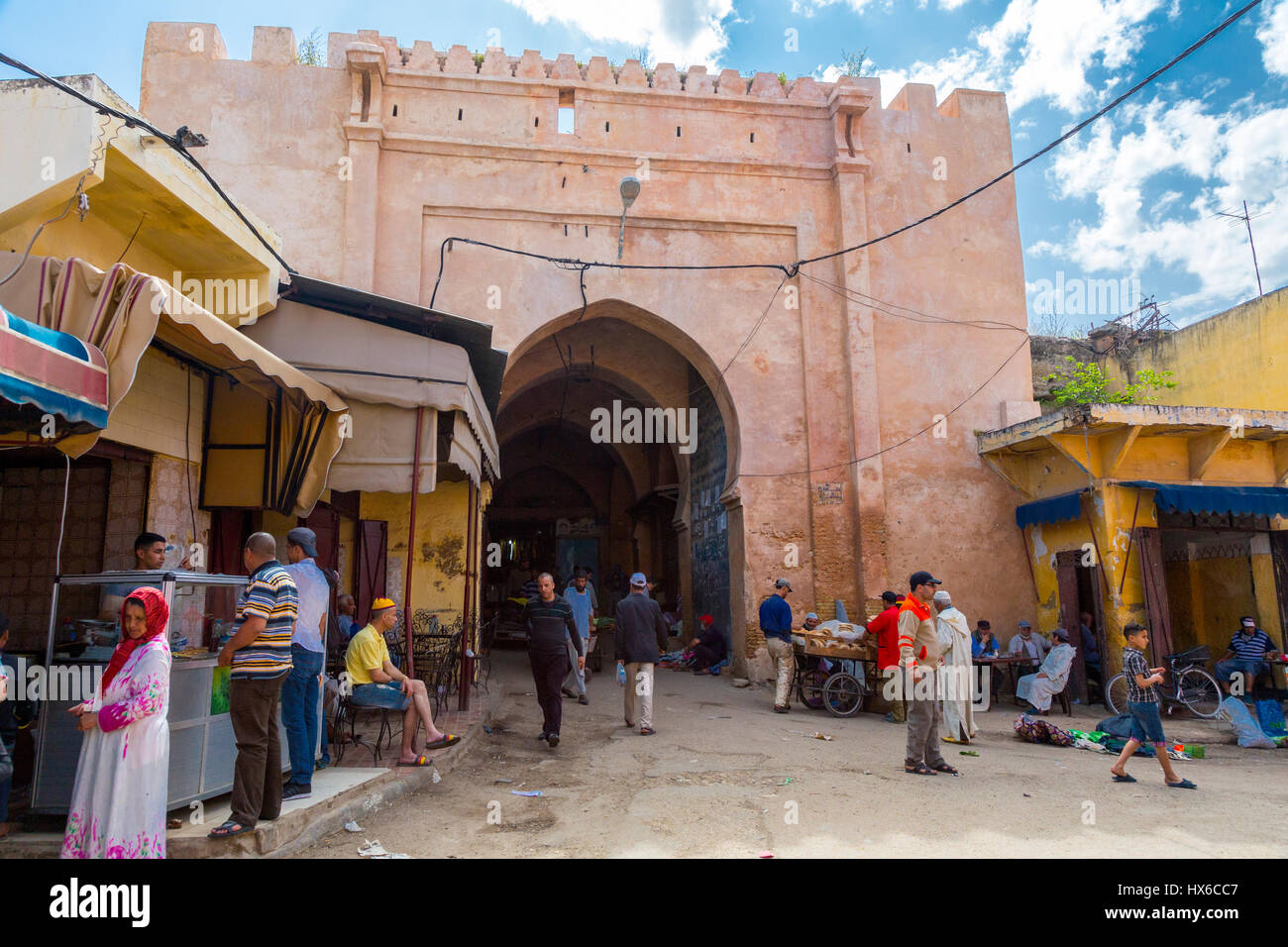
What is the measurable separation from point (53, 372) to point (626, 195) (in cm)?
959

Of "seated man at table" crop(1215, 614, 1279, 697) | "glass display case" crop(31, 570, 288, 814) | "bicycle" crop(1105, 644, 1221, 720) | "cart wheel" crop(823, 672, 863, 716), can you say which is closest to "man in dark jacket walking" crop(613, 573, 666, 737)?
"cart wheel" crop(823, 672, 863, 716)

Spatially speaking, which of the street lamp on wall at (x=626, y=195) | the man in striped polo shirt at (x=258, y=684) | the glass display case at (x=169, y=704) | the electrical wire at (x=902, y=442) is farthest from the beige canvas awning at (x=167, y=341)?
the electrical wire at (x=902, y=442)

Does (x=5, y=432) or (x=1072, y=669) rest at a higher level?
(x=5, y=432)

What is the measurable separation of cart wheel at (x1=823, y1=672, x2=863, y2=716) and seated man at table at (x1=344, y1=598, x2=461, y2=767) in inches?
209

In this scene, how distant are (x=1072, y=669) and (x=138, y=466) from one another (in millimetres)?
11351

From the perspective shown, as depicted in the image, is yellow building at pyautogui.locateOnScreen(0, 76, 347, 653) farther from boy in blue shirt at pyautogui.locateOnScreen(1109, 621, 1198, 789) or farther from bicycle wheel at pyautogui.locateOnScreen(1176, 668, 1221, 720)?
bicycle wheel at pyautogui.locateOnScreen(1176, 668, 1221, 720)

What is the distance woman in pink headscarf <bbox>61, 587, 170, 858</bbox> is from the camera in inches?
140

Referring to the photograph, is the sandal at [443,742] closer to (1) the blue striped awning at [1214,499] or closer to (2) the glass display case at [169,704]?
(2) the glass display case at [169,704]

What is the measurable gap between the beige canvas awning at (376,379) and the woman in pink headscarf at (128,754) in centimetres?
309

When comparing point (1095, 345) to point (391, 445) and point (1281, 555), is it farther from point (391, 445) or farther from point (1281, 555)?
point (391, 445)
